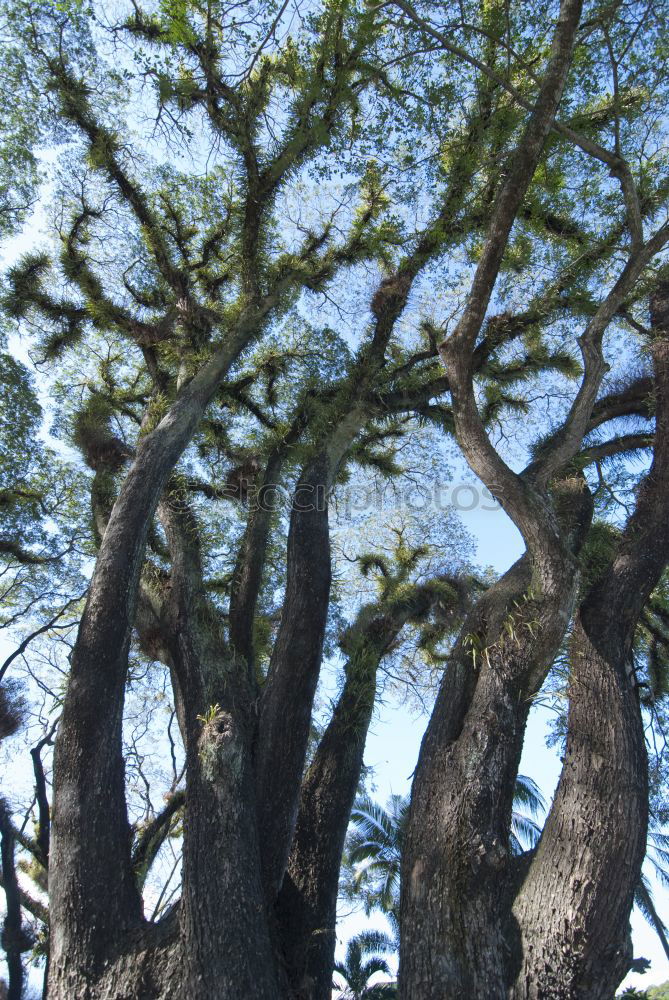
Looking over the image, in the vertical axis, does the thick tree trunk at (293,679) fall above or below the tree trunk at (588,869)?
above

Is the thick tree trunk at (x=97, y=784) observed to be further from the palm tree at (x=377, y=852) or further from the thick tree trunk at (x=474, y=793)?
the palm tree at (x=377, y=852)

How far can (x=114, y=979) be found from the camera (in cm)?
340

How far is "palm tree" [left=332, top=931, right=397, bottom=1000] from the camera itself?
14215 mm

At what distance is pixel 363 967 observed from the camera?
14.4 metres

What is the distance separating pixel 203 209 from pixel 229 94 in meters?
2.07

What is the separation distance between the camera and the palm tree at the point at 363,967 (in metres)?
14.2

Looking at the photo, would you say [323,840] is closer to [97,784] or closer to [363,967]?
[97,784]

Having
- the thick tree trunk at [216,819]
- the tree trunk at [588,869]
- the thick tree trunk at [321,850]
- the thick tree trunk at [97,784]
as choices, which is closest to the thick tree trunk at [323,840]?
the thick tree trunk at [321,850]

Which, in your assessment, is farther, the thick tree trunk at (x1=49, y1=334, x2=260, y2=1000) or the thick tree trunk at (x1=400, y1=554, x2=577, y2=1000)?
the thick tree trunk at (x1=49, y1=334, x2=260, y2=1000)

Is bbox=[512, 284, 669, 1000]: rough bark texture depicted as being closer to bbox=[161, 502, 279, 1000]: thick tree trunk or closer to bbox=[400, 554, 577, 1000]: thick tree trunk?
bbox=[400, 554, 577, 1000]: thick tree trunk

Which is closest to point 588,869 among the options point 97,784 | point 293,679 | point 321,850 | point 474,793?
point 474,793

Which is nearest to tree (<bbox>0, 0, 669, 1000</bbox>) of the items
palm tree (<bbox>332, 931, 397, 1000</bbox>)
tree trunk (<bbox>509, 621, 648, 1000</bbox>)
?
tree trunk (<bbox>509, 621, 648, 1000</bbox>)

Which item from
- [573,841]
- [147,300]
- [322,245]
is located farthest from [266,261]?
[573,841]

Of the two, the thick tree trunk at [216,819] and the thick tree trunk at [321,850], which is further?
the thick tree trunk at [321,850]
